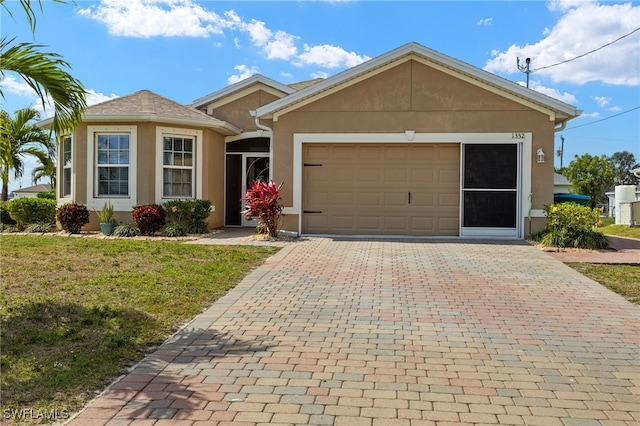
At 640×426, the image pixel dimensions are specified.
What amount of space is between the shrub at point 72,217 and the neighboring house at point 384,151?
410mm

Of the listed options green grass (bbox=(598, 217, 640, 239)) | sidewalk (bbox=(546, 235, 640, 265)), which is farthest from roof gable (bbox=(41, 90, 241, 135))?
green grass (bbox=(598, 217, 640, 239))

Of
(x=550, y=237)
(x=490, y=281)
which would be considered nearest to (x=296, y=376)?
(x=490, y=281)

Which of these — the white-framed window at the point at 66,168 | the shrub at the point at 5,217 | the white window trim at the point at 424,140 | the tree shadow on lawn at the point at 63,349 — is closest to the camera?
the tree shadow on lawn at the point at 63,349

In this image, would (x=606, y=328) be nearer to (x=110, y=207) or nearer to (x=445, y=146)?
(x=445, y=146)

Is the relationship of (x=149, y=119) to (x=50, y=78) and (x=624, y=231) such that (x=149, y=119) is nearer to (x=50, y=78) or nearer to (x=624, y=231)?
(x=50, y=78)

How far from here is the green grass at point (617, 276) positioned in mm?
7122

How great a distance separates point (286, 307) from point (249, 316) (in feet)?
1.85

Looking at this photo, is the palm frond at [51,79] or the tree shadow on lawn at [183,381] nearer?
the tree shadow on lawn at [183,381]

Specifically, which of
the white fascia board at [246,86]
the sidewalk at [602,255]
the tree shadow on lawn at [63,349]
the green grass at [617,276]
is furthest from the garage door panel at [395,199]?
the tree shadow on lawn at [63,349]

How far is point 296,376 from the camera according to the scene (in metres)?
4.01

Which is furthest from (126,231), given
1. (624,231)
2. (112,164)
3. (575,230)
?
(624,231)

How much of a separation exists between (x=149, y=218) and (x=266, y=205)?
3238 mm

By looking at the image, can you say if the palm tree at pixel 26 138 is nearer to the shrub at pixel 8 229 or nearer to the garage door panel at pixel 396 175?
the shrub at pixel 8 229

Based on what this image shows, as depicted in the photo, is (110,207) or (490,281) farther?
(110,207)
